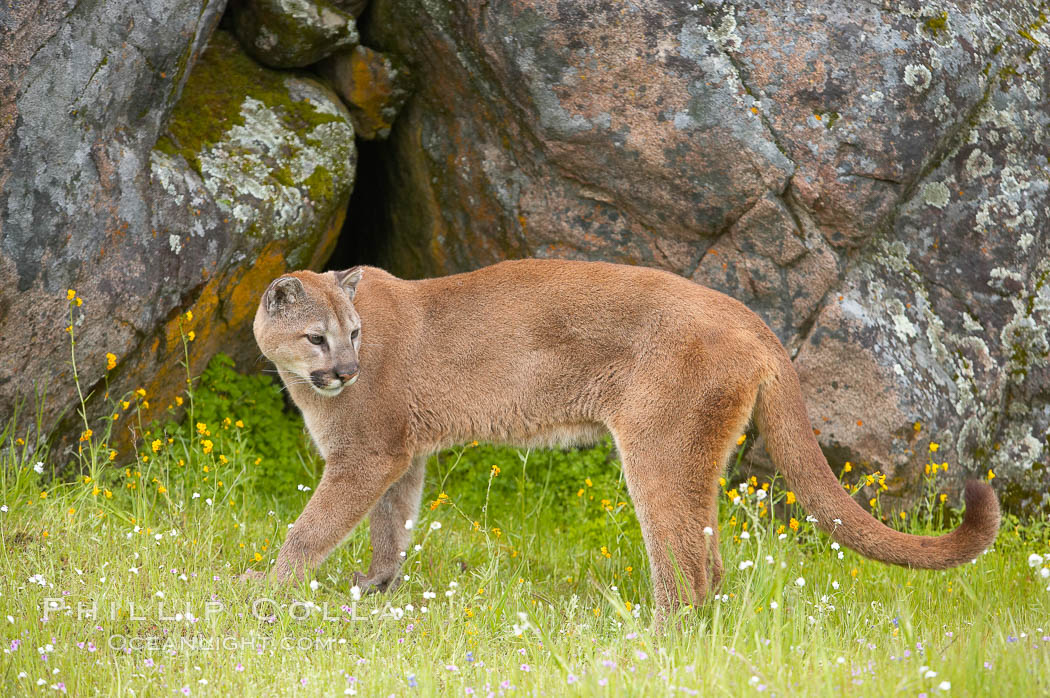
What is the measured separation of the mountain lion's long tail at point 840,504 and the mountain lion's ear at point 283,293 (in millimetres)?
2452

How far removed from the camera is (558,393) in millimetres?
5609

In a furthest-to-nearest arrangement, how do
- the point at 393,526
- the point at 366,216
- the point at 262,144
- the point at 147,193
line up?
the point at 366,216
the point at 262,144
the point at 147,193
the point at 393,526

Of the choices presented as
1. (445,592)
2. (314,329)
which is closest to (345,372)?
(314,329)

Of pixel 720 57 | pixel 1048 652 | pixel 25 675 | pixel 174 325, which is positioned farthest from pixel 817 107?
pixel 25 675

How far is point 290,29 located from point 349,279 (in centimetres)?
202

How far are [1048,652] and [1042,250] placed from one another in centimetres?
371

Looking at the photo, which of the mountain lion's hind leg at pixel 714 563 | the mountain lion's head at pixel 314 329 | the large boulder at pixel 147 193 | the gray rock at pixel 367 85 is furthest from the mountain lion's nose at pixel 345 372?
the gray rock at pixel 367 85

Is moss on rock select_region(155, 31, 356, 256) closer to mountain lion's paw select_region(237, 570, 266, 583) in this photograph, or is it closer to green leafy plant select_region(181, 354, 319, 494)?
green leafy plant select_region(181, 354, 319, 494)

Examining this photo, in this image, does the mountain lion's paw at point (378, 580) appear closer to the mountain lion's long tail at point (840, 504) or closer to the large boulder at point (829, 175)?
the mountain lion's long tail at point (840, 504)

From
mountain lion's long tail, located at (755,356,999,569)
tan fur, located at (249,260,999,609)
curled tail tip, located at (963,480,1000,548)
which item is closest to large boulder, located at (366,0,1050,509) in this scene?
tan fur, located at (249,260,999,609)

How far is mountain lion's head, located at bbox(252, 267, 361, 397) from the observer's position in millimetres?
5566

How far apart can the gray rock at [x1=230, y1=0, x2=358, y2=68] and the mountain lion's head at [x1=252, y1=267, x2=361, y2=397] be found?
193 cm

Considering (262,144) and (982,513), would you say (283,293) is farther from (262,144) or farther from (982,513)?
(982,513)

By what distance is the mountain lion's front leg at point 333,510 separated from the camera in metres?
5.52
